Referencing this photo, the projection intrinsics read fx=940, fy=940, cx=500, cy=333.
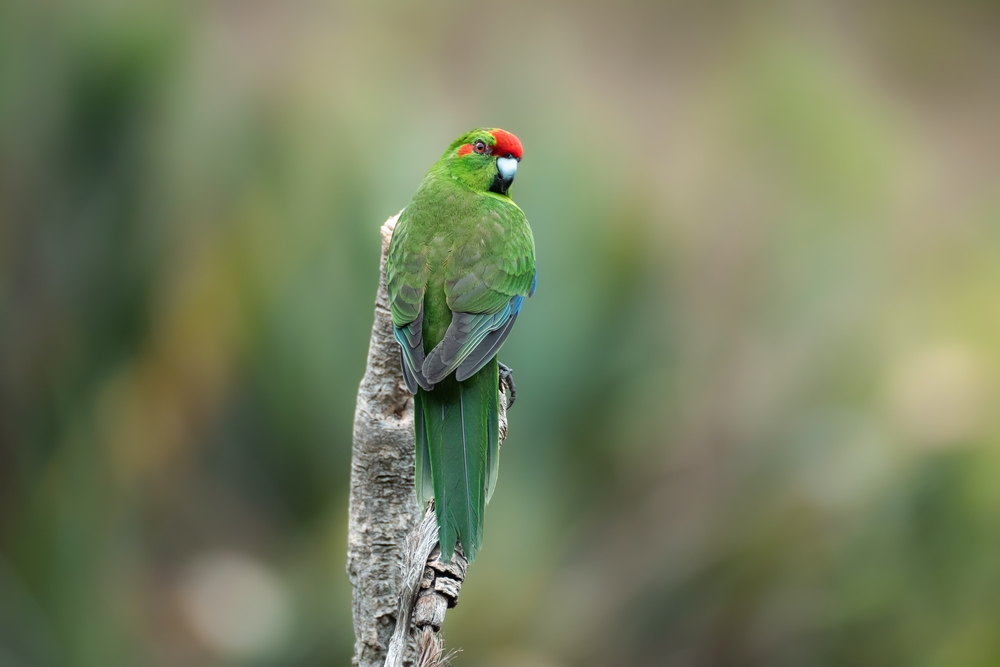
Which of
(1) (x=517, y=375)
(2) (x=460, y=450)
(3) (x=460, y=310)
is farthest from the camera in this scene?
(1) (x=517, y=375)

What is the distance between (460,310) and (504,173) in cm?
46

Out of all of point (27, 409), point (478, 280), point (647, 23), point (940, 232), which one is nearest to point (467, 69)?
point (647, 23)

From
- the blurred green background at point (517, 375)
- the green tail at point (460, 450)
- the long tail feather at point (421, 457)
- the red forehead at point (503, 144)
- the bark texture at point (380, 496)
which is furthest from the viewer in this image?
the blurred green background at point (517, 375)

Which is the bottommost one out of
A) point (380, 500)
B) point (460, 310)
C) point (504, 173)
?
point (380, 500)

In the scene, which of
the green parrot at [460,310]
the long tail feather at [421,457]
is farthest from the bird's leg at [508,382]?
the long tail feather at [421,457]

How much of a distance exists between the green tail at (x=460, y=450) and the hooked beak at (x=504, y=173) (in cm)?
50

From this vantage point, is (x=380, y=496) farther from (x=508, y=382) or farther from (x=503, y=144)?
(x=503, y=144)

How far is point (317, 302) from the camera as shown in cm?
352

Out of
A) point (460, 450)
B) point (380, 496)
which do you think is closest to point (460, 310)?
point (460, 450)

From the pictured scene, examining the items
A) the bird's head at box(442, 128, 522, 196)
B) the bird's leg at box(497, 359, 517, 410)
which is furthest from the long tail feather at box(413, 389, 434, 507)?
the bird's head at box(442, 128, 522, 196)

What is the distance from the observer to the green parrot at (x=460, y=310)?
1.67 metres

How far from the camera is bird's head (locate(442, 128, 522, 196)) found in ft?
7.03

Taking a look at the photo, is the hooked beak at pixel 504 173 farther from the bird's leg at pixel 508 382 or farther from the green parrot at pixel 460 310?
the bird's leg at pixel 508 382

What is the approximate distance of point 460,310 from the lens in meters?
1.84
